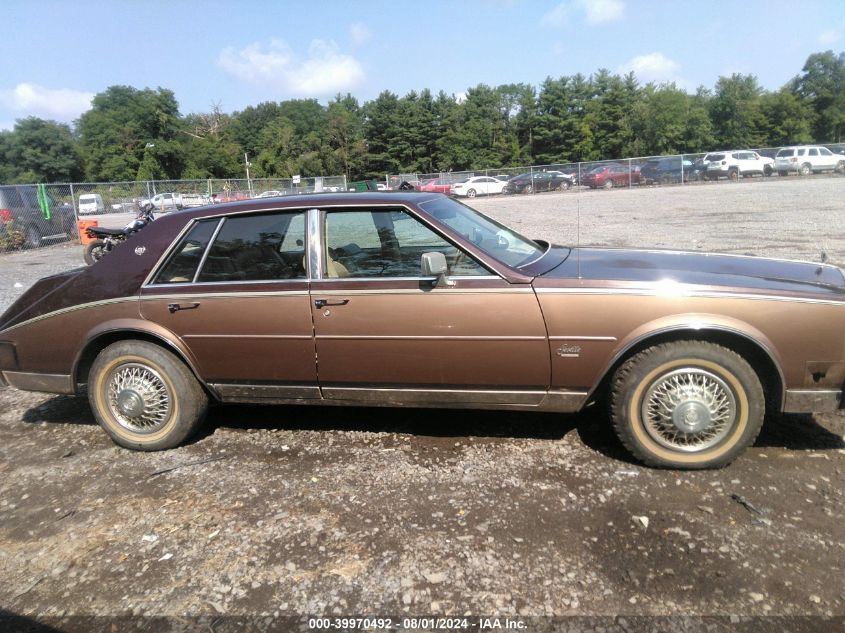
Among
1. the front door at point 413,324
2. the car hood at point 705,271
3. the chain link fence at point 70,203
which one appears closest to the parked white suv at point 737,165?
the chain link fence at point 70,203

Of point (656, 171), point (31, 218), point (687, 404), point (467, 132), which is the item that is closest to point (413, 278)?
point (687, 404)

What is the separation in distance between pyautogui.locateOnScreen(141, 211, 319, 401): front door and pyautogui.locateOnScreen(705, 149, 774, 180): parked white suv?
39.9 m

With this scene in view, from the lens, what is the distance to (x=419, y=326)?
3.36 meters

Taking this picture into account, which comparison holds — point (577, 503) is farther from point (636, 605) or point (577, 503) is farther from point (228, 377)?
point (228, 377)

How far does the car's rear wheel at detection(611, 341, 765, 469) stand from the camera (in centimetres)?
311

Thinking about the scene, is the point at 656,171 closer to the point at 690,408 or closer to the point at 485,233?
the point at 485,233

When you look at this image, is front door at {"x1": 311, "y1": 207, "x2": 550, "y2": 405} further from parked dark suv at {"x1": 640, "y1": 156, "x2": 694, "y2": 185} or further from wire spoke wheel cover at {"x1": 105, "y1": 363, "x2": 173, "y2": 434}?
parked dark suv at {"x1": 640, "y1": 156, "x2": 694, "y2": 185}

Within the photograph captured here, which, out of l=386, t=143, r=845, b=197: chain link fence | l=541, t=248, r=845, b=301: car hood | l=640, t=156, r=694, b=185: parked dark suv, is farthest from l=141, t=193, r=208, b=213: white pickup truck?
l=640, t=156, r=694, b=185: parked dark suv

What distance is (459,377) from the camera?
3396 mm

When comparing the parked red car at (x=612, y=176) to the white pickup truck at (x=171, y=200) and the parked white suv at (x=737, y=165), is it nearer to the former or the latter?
the parked white suv at (x=737, y=165)

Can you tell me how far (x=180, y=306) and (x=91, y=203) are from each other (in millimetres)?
21305

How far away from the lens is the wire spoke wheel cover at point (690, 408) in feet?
10.3

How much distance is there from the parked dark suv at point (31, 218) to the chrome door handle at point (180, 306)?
17.5 metres

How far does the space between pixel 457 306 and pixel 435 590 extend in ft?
5.04
